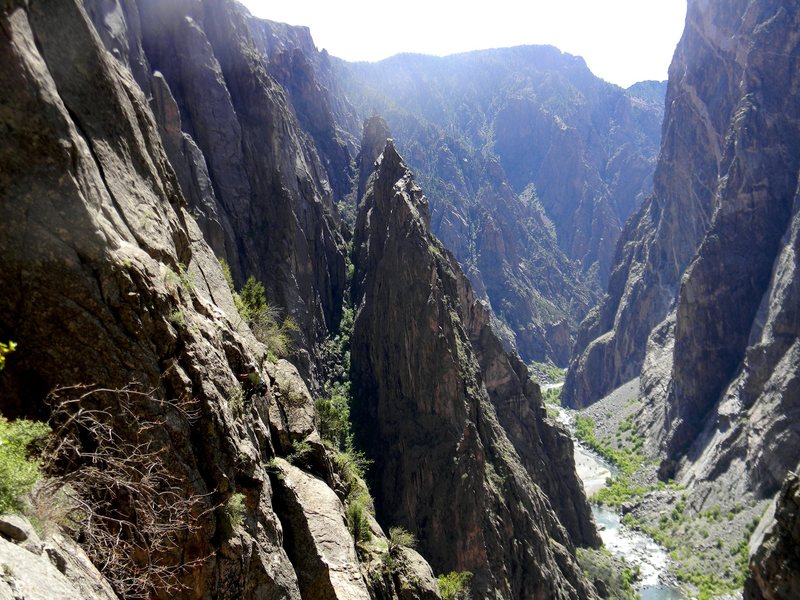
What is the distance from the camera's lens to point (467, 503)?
148ft

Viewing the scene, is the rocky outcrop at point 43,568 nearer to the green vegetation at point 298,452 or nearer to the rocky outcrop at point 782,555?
the green vegetation at point 298,452

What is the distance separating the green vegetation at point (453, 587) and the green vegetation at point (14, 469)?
21.7 metres

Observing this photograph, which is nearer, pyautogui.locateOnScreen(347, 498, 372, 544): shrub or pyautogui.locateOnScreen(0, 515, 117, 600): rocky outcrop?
pyautogui.locateOnScreen(0, 515, 117, 600): rocky outcrop

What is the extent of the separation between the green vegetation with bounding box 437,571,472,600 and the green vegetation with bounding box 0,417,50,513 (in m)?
21.7

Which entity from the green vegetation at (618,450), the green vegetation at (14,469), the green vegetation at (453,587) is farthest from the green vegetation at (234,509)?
the green vegetation at (618,450)

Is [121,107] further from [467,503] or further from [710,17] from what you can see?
[710,17]

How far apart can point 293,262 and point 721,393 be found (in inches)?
2877

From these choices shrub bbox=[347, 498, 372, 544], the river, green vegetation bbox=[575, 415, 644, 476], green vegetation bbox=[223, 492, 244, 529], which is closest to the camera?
green vegetation bbox=[223, 492, 244, 529]

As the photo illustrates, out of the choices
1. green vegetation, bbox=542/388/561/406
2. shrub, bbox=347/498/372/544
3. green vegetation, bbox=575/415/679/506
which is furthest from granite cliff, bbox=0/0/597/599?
green vegetation, bbox=542/388/561/406

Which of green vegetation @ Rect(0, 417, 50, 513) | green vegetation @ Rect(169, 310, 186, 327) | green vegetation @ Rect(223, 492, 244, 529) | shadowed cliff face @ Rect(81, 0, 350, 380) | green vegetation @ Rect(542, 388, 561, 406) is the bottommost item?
green vegetation @ Rect(0, 417, 50, 513)

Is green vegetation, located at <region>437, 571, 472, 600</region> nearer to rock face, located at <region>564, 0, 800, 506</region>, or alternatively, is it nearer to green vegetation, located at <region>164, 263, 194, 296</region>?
green vegetation, located at <region>164, 263, 194, 296</region>

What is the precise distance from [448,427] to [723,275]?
70764mm

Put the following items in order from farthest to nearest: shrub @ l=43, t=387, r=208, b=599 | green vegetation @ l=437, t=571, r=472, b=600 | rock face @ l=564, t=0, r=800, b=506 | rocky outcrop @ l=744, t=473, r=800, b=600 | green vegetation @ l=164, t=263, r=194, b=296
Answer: rock face @ l=564, t=0, r=800, b=506 < green vegetation @ l=437, t=571, r=472, b=600 < rocky outcrop @ l=744, t=473, r=800, b=600 < green vegetation @ l=164, t=263, r=194, b=296 < shrub @ l=43, t=387, r=208, b=599

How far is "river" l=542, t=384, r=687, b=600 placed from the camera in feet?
206
